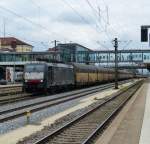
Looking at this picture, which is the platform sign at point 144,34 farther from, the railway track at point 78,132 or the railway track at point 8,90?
the railway track at point 8,90

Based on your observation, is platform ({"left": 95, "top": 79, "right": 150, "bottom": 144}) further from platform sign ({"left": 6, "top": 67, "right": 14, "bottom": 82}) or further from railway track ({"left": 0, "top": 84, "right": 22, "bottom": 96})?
platform sign ({"left": 6, "top": 67, "right": 14, "bottom": 82})

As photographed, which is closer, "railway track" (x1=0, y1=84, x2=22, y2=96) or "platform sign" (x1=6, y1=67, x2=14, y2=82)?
"railway track" (x1=0, y1=84, x2=22, y2=96)

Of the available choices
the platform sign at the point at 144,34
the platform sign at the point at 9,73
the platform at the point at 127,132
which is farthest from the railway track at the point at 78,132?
the platform sign at the point at 9,73

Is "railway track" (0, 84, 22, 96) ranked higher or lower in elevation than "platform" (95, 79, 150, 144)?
higher

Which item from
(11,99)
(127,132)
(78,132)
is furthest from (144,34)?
(78,132)

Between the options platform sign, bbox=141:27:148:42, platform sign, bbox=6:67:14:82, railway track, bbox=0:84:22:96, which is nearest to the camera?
platform sign, bbox=141:27:148:42

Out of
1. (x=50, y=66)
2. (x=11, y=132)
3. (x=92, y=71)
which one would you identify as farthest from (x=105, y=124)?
(x=92, y=71)

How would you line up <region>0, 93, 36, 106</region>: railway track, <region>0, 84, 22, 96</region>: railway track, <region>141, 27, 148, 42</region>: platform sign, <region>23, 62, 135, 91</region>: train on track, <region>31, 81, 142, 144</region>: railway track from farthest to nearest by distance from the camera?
<region>0, 84, 22, 96</region>: railway track → <region>23, 62, 135, 91</region>: train on track → <region>141, 27, 148, 42</region>: platform sign → <region>0, 93, 36, 106</region>: railway track → <region>31, 81, 142, 144</region>: railway track

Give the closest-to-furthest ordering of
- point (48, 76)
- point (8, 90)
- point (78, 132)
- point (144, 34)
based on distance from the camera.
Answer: point (78, 132) → point (144, 34) → point (48, 76) → point (8, 90)

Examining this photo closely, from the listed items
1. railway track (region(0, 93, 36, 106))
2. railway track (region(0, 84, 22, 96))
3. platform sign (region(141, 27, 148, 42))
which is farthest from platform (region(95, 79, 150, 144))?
railway track (region(0, 84, 22, 96))

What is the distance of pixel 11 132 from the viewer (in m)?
16.5

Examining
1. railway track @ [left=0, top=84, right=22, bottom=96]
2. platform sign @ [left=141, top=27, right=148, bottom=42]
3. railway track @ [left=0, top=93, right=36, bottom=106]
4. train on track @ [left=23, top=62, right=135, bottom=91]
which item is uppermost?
platform sign @ [left=141, top=27, right=148, bottom=42]

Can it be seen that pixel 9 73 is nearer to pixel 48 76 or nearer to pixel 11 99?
pixel 48 76

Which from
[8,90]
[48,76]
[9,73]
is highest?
[9,73]
